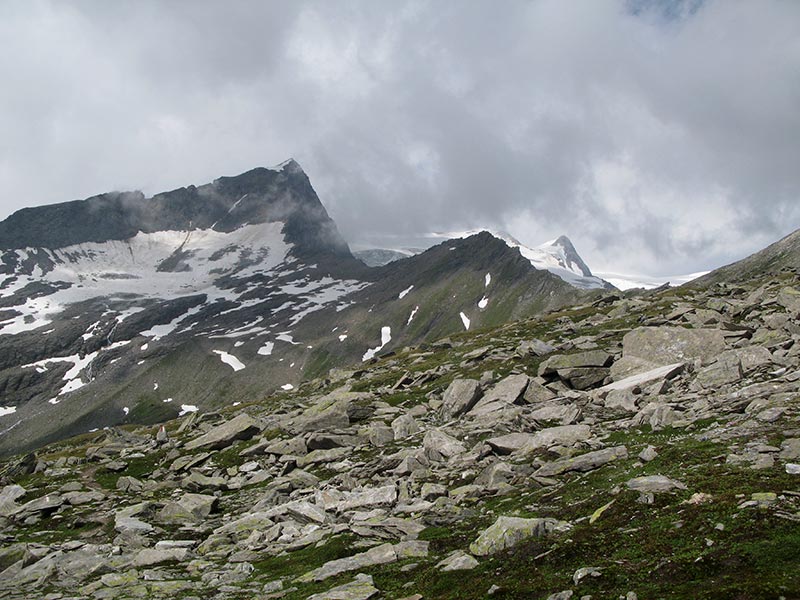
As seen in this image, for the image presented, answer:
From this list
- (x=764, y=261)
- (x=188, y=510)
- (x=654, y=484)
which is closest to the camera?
(x=654, y=484)

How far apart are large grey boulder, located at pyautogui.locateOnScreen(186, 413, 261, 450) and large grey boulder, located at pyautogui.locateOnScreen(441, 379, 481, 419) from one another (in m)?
18.9

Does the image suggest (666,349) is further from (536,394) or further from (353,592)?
(353,592)

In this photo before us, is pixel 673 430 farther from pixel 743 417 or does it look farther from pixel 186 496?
pixel 186 496

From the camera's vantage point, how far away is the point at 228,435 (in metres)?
48.9

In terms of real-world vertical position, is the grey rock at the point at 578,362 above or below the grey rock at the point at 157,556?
above

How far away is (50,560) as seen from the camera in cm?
2230

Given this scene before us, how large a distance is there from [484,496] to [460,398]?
2033 cm

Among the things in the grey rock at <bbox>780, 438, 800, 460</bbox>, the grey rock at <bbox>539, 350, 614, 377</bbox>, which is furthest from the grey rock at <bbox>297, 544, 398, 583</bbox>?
the grey rock at <bbox>539, 350, 614, 377</bbox>

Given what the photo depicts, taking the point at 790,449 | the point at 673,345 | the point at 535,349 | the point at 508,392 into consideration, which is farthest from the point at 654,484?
the point at 535,349

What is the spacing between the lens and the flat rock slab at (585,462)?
22328 mm

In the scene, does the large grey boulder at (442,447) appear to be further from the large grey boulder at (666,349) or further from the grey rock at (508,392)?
the large grey boulder at (666,349)

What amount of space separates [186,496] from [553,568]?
25675 mm

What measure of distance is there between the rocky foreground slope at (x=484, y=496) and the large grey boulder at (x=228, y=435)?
0.53 feet

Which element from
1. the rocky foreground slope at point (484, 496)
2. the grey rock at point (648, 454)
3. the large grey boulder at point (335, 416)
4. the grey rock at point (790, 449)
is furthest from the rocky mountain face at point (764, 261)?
the grey rock at point (790, 449)
